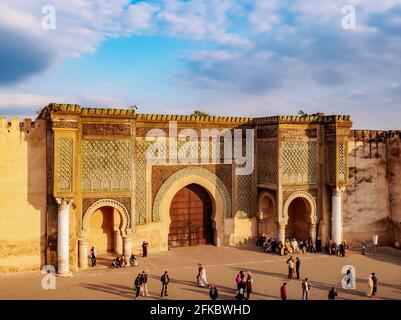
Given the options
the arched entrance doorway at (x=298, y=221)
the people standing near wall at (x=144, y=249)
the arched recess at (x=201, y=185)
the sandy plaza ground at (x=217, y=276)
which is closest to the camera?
the sandy plaza ground at (x=217, y=276)

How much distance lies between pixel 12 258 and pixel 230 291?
6.51 meters

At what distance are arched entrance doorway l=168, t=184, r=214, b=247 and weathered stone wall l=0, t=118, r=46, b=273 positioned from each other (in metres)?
4.86

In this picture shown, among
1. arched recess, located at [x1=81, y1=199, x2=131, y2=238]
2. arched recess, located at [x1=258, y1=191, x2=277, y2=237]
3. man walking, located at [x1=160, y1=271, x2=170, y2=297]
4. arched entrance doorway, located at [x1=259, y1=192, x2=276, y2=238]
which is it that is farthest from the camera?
arched entrance doorway, located at [x1=259, y1=192, x2=276, y2=238]

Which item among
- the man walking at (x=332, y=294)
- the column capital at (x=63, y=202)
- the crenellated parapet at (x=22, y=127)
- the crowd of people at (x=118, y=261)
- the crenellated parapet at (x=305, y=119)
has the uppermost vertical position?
the crenellated parapet at (x=305, y=119)

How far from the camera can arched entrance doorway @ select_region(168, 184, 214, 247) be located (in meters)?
16.3

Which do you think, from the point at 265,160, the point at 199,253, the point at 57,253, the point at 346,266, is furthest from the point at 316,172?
the point at 57,253

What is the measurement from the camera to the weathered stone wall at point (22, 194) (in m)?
12.8

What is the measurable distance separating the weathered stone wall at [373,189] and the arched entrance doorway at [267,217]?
9.31 feet

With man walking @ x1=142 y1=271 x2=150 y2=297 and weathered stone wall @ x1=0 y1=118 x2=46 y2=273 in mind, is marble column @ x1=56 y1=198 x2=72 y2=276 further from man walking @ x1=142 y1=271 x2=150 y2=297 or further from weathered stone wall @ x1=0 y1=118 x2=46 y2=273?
man walking @ x1=142 y1=271 x2=150 y2=297

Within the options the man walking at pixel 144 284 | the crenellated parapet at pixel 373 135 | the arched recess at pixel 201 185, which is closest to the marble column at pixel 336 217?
the crenellated parapet at pixel 373 135

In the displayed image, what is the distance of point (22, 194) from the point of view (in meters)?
13.0

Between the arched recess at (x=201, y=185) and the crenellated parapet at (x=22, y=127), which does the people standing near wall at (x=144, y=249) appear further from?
the crenellated parapet at (x=22, y=127)

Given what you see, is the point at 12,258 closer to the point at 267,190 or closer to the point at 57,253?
the point at 57,253

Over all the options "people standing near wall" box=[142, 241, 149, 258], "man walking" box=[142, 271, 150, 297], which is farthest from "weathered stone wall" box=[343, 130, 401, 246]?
"man walking" box=[142, 271, 150, 297]
